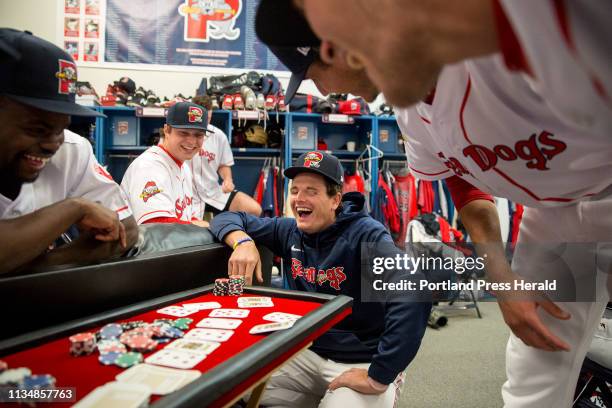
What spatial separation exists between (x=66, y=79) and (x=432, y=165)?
1082 millimetres

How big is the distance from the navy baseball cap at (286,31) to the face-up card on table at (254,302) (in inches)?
31.0

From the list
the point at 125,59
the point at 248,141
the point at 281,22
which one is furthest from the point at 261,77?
the point at 281,22

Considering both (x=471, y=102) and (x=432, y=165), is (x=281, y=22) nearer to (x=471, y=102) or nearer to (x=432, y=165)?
(x=471, y=102)

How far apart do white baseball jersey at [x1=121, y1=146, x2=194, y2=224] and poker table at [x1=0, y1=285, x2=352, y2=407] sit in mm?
1335

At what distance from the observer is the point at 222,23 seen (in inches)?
229

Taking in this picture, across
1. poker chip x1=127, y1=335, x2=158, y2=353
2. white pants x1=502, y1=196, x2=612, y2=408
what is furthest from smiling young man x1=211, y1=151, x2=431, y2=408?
poker chip x1=127, y1=335, x2=158, y2=353

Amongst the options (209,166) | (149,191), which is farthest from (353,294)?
(209,166)

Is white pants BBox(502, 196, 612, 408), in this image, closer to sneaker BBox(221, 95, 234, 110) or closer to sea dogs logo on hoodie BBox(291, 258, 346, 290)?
sea dogs logo on hoodie BBox(291, 258, 346, 290)

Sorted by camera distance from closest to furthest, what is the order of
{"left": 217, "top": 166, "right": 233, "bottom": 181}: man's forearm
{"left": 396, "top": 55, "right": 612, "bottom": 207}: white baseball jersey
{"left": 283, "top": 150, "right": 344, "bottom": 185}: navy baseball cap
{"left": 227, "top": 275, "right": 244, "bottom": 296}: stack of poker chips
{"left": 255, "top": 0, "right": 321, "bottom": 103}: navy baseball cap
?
{"left": 396, "top": 55, "right": 612, "bottom": 207}: white baseball jersey → {"left": 255, "top": 0, "right": 321, "bottom": 103}: navy baseball cap → {"left": 227, "top": 275, "right": 244, "bottom": 296}: stack of poker chips → {"left": 283, "top": 150, "right": 344, "bottom": 185}: navy baseball cap → {"left": 217, "top": 166, "right": 233, "bottom": 181}: man's forearm

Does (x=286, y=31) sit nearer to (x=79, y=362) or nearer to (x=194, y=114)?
(x=79, y=362)

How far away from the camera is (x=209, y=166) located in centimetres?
446

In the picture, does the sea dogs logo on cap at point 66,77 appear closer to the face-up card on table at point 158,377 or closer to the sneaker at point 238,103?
the face-up card on table at point 158,377

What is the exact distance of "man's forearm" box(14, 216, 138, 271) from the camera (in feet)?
4.00

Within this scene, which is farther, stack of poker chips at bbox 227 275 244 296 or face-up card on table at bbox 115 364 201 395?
stack of poker chips at bbox 227 275 244 296
